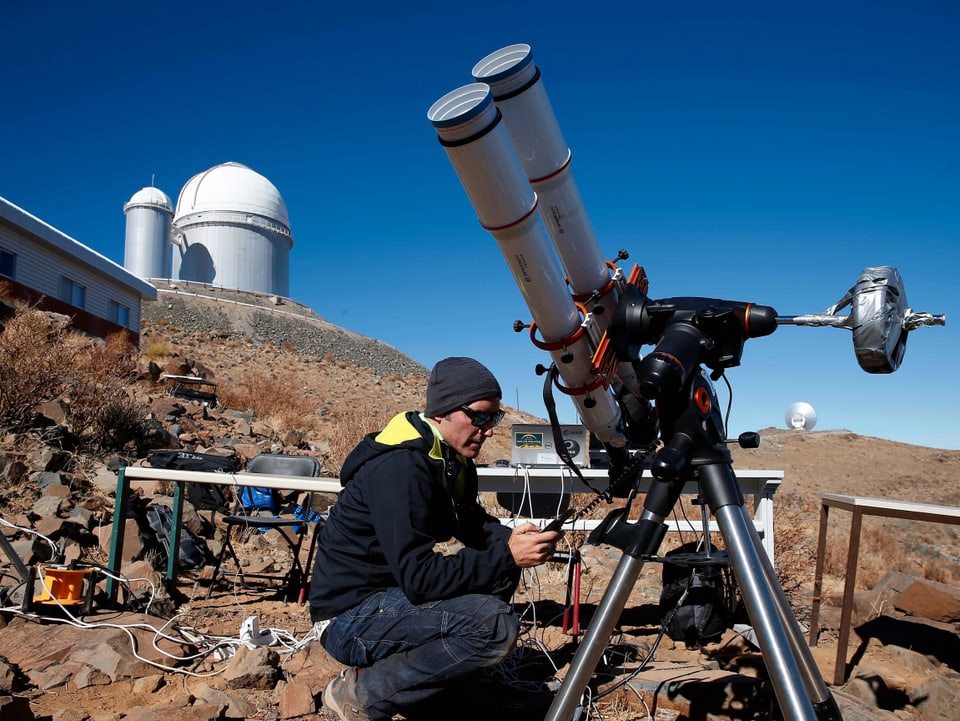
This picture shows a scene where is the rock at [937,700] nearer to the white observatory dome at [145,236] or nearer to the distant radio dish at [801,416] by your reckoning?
the distant radio dish at [801,416]

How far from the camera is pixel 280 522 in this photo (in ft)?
17.2

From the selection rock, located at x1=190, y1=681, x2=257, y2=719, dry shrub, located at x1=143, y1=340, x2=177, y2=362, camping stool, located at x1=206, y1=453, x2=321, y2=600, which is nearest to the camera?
rock, located at x1=190, y1=681, x2=257, y2=719

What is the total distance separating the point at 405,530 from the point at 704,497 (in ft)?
3.08

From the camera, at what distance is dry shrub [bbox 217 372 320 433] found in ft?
48.2

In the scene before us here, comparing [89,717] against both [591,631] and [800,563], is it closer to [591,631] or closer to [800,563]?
[591,631]

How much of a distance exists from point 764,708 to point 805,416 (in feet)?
78.6

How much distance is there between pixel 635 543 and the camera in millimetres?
1945

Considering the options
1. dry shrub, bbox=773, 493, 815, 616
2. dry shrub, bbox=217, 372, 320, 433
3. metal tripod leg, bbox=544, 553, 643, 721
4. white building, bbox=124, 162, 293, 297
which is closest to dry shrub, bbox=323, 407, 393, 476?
dry shrub, bbox=217, 372, 320, 433

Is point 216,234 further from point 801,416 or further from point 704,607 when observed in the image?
point 704,607

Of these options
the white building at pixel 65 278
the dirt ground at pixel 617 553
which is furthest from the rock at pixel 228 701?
the white building at pixel 65 278

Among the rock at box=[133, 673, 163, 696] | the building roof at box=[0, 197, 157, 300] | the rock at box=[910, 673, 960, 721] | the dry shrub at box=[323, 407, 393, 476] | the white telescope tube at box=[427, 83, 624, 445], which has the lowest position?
the dry shrub at box=[323, 407, 393, 476]

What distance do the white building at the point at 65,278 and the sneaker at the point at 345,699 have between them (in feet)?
55.0

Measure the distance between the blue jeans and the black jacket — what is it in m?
0.08

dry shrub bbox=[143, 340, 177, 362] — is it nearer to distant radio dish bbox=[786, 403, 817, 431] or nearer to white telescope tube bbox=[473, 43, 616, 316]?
white telescope tube bbox=[473, 43, 616, 316]
